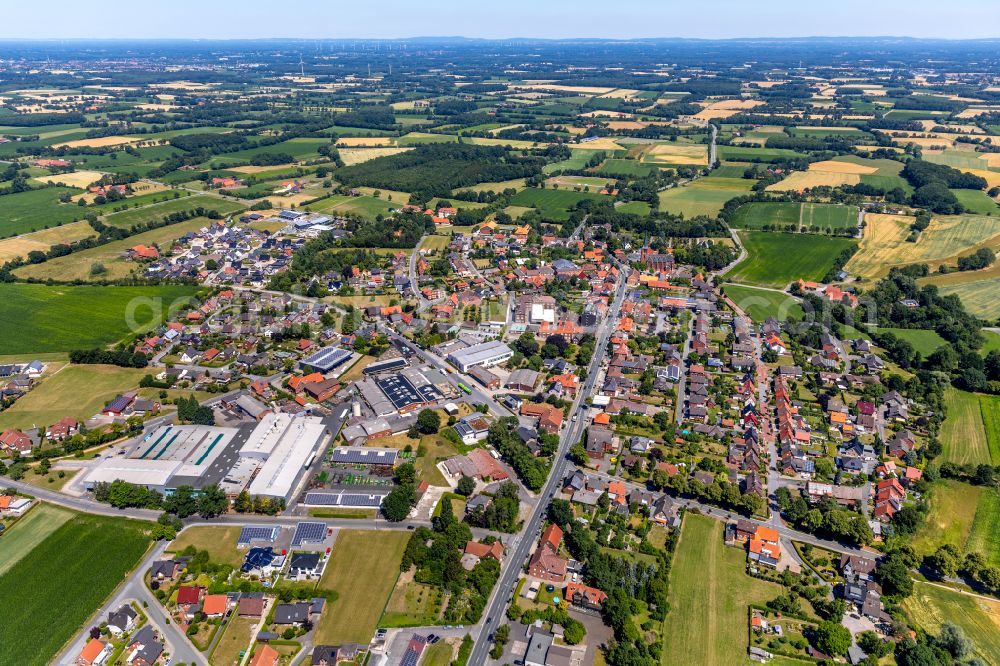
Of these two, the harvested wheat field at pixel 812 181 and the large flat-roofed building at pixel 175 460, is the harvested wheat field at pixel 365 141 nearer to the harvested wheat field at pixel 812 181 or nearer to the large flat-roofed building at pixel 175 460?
the harvested wheat field at pixel 812 181

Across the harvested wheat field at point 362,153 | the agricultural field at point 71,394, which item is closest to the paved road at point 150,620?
the agricultural field at point 71,394

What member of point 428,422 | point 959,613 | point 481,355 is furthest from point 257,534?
point 959,613

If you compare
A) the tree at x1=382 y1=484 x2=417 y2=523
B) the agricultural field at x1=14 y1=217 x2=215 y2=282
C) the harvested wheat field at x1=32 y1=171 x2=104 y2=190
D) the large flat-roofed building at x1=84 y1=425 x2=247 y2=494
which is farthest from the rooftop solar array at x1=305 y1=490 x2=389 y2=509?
the harvested wheat field at x1=32 y1=171 x2=104 y2=190

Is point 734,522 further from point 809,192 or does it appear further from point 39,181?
point 39,181

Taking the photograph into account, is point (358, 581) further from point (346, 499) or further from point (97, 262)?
point (97, 262)

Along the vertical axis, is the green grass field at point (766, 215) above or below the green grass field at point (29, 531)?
above

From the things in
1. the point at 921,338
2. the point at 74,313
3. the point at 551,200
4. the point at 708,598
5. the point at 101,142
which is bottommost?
the point at 708,598
